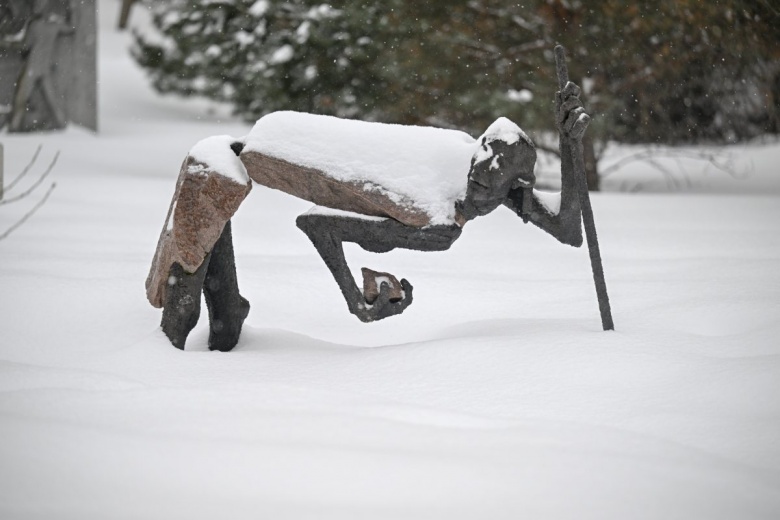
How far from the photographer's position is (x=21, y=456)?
2305 millimetres

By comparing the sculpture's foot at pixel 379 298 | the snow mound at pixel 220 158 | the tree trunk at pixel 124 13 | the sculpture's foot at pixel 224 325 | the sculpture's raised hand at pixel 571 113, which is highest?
the tree trunk at pixel 124 13

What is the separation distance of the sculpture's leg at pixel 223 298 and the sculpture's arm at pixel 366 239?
1.22 feet

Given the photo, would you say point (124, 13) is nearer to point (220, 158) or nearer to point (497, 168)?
point (220, 158)

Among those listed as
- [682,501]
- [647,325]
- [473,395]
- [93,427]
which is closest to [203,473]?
[93,427]

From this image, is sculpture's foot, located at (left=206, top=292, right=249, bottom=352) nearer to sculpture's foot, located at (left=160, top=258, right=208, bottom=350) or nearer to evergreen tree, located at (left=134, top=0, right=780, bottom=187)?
sculpture's foot, located at (left=160, top=258, right=208, bottom=350)

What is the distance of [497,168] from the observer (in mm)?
3074

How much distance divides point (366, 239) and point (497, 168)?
0.51 meters

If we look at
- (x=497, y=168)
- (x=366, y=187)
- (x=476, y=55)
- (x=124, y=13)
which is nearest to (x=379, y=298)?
(x=366, y=187)

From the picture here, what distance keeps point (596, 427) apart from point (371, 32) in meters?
7.73

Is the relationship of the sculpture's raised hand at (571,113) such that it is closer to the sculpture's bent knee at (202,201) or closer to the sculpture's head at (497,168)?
the sculpture's head at (497,168)

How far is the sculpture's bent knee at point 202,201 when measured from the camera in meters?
3.12

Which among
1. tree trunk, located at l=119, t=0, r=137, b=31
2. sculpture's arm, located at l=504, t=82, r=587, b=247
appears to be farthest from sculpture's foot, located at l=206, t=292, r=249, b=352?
tree trunk, located at l=119, t=0, r=137, b=31

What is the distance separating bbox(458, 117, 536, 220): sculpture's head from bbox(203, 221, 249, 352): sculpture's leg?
89 cm

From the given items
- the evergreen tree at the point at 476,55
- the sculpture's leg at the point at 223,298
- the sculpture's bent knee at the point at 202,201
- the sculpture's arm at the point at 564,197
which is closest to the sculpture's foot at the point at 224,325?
the sculpture's leg at the point at 223,298
